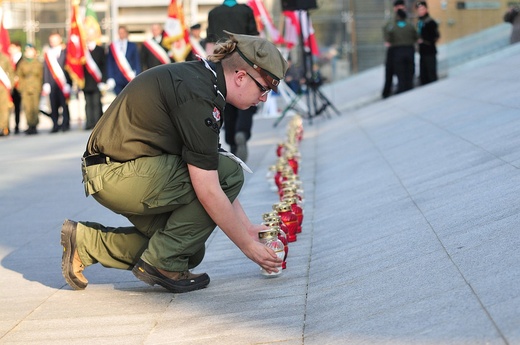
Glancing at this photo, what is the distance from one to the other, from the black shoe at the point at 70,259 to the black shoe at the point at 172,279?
0.36 meters

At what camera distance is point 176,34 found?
2080cm

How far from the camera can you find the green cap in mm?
5000

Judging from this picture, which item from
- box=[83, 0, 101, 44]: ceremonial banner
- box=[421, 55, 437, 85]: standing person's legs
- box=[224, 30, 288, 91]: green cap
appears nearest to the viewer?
box=[224, 30, 288, 91]: green cap

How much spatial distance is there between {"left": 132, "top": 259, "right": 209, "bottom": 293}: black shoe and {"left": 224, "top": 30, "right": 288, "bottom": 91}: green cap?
106 centimetres

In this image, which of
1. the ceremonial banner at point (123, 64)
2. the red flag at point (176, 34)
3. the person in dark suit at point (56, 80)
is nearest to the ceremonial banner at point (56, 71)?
the person in dark suit at point (56, 80)

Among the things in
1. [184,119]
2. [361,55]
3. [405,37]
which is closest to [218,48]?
[184,119]

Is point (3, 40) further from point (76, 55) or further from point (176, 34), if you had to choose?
point (176, 34)

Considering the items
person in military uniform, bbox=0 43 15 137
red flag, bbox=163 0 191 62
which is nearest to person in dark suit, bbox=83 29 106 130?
person in military uniform, bbox=0 43 15 137

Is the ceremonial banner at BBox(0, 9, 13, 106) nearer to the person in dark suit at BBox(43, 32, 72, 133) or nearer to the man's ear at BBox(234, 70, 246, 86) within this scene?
the person in dark suit at BBox(43, 32, 72, 133)

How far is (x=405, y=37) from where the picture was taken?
2103 cm

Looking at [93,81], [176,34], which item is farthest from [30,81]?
[176,34]

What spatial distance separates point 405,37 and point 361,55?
1503 cm

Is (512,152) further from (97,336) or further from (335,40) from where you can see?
(335,40)

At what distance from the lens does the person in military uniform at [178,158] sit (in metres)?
4.93
